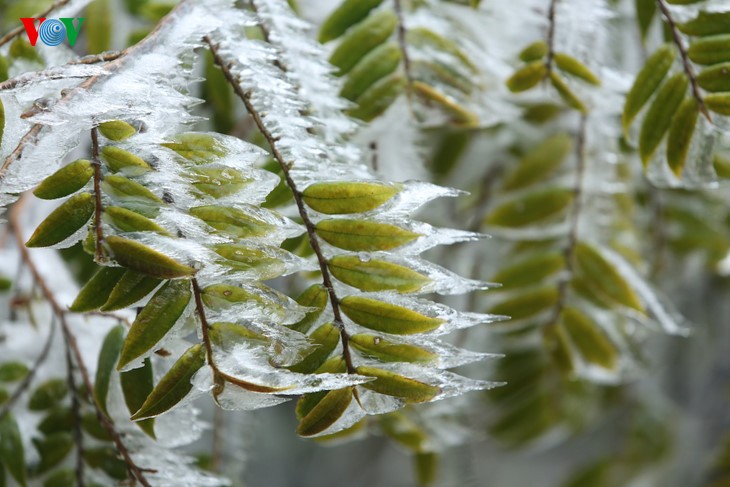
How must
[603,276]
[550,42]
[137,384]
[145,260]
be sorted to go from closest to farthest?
[145,260], [137,384], [550,42], [603,276]

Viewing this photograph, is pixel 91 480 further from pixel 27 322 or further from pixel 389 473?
pixel 389 473

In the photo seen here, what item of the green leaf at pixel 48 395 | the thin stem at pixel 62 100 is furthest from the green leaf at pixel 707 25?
the green leaf at pixel 48 395

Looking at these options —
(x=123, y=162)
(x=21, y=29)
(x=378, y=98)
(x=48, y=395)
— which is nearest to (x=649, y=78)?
(x=378, y=98)

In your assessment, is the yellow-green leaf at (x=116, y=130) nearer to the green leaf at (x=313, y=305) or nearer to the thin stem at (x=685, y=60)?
the green leaf at (x=313, y=305)

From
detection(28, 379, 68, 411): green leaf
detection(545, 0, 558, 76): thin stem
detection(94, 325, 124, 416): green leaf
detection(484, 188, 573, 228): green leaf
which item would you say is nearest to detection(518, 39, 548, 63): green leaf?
detection(545, 0, 558, 76): thin stem

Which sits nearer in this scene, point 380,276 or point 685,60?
point 380,276

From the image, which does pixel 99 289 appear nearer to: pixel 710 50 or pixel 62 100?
pixel 62 100

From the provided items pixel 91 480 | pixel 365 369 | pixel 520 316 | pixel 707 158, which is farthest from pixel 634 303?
pixel 91 480
